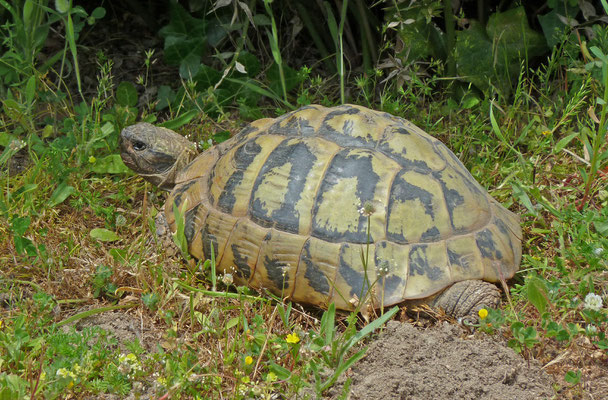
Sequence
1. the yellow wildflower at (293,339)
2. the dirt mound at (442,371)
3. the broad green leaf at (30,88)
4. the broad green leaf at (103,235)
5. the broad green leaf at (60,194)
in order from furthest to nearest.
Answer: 1. the broad green leaf at (30,88)
2. the broad green leaf at (60,194)
3. the broad green leaf at (103,235)
4. the yellow wildflower at (293,339)
5. the dirt mound at (442,371)

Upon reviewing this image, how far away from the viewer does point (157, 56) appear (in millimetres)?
5188

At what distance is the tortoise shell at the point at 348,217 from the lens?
3041mm

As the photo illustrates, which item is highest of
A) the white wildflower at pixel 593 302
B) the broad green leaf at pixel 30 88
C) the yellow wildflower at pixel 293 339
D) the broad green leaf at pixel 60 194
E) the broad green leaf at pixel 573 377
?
the broad green leaf at pixel 30 88

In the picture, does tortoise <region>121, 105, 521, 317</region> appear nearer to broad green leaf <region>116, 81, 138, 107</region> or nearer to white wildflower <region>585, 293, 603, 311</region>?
white wildflower <region>585, 293, 603, 311</region>

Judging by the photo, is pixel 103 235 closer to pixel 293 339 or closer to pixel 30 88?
pixel 30 88

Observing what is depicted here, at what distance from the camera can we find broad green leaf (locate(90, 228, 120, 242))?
3.62 metres

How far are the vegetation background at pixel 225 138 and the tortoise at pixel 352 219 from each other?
15 cm

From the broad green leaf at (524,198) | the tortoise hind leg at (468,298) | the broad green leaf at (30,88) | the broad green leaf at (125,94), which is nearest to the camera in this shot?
the tortoise hind leg at (468,298)

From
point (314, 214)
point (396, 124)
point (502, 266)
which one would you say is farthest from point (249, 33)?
point (502, 266)

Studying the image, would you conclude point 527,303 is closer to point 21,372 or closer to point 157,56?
point 21,372

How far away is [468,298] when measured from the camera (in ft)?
9.75

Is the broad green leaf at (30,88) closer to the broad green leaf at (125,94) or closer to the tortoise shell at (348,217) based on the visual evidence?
the broad green leaf at (125,94)

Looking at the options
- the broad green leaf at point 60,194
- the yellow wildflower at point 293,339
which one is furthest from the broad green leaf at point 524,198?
the broad green leaf at point 60,194

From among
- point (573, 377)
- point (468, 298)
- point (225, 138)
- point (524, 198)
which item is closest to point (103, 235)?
point (225, 138)
